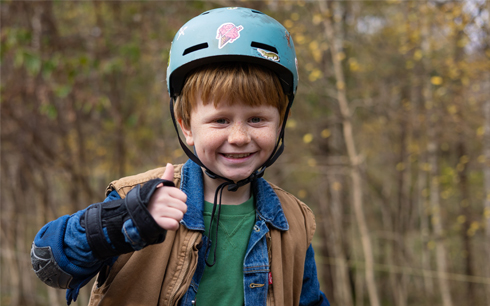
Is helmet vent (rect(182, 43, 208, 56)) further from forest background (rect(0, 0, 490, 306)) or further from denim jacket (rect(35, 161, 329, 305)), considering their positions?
forest background (rect(0, 0, 490, 306))

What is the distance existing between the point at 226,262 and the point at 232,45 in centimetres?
85

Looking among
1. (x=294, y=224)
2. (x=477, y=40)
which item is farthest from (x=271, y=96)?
(x=477, y=40)

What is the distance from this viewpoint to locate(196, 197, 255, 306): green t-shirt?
5.01ft

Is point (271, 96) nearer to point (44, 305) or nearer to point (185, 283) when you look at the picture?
point (185, 283)

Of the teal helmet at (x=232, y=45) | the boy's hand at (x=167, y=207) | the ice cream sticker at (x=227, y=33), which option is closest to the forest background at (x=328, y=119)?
the teal helmet at (x=232, y=45)

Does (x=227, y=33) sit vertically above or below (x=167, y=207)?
above

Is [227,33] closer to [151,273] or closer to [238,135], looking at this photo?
[238,135]

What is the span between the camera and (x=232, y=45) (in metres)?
1.61

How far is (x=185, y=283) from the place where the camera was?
57.3 inches

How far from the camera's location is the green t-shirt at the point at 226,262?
1.53 metres

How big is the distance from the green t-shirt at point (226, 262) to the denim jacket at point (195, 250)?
30mm

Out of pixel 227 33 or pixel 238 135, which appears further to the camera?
pixel 227 33

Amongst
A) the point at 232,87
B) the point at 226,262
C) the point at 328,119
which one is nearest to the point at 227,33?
the point at 232,87

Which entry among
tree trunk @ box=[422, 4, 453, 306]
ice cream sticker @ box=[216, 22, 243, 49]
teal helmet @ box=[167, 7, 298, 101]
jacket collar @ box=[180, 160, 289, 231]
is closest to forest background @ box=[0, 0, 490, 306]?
tree trunk @ box=[422, 4, 453, 306]
